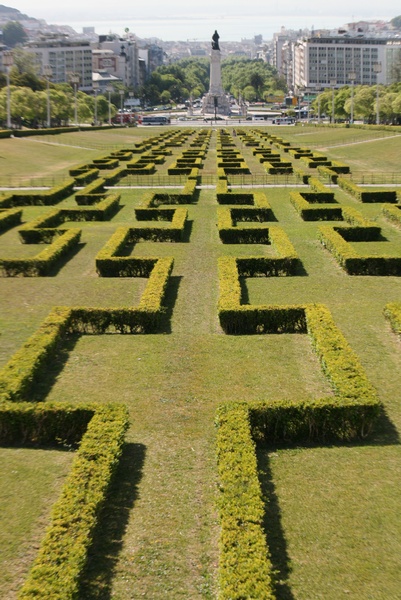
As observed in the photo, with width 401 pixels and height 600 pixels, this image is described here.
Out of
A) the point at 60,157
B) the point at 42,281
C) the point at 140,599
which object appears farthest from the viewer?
the point at 60,157

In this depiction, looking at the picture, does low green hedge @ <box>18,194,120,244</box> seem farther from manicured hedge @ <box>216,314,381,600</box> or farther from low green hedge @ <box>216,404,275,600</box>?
low green hedge @ <box>216,404,275,600</box>

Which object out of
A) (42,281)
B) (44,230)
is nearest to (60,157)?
(44,230)

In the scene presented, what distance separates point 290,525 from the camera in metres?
10.8

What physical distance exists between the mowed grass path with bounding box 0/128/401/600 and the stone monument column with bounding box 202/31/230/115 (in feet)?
518

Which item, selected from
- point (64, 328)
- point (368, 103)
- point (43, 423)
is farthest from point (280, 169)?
point (368, 103)

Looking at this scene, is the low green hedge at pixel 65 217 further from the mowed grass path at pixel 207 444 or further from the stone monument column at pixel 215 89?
the stone monument column at pixel 215 89

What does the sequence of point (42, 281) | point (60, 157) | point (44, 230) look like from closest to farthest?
1. point (42, 281)
2. point (44, 230)
3. point (60, 157)

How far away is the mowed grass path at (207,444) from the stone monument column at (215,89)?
15777 centimetres

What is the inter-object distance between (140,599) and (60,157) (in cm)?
7095

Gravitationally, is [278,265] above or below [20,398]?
above

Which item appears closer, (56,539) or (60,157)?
(56,539)

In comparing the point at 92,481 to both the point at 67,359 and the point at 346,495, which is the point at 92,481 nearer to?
the point at 346,495

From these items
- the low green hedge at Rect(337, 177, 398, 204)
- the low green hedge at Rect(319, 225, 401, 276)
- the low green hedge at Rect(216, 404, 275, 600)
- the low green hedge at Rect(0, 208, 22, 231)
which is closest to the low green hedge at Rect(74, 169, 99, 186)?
the low green hedge at Rect(0, 208, 22, 231)

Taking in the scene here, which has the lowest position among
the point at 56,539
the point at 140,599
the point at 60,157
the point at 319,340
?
the point at 140,599
